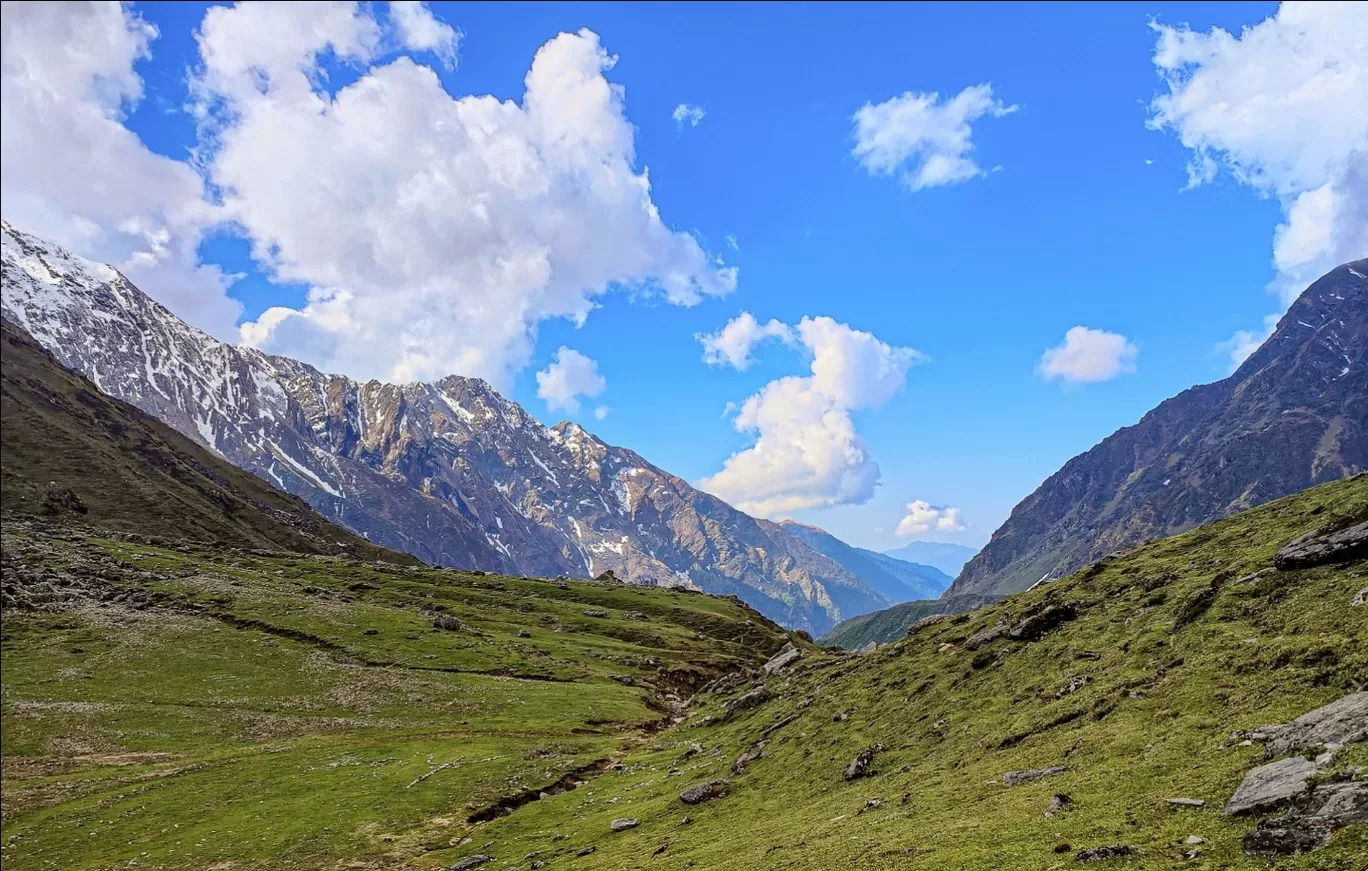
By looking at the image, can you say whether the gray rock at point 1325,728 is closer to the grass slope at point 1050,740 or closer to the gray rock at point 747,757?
the grass slope at point 1050,740

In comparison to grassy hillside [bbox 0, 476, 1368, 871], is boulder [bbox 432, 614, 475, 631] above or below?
above

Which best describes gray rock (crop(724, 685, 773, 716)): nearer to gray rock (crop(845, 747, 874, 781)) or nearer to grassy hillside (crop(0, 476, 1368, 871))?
grassy hillside (crop(0, 476, 1368, 871))

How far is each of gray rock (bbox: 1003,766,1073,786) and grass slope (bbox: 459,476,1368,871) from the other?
46 centimetres

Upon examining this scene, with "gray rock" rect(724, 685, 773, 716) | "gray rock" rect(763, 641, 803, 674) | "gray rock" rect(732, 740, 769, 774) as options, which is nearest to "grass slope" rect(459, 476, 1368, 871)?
"gray rock" rect(732, 740, 769, 774)

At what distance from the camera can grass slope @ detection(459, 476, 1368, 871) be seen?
21844 millimetres

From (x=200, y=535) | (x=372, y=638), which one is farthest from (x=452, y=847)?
(x=200, y=535)

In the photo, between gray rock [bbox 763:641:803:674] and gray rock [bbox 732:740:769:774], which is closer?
gray rock [bbox 732:740:769:774]

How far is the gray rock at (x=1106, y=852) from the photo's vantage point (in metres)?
18.6

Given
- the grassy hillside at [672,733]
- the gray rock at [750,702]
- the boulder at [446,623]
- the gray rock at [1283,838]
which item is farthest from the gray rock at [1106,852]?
the boulder at [446,623]

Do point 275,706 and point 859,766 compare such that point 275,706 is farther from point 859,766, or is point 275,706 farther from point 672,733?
point 859,766

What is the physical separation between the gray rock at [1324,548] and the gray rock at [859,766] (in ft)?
78.9

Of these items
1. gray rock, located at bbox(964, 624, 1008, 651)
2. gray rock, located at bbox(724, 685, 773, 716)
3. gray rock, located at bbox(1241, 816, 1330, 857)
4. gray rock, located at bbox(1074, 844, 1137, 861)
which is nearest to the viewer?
gray rock, located at bbox(1241, 816, 1330, 857)

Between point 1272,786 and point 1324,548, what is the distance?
78.1ft

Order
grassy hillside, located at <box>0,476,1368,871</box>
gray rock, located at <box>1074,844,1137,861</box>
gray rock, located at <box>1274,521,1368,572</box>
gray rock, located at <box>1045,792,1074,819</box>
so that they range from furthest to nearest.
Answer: gray rock, located at <box>1274,521,1368,572</box>
grassy hillside, located at <box>0,476,1368,871</box>
gray rock, located at <box>1045,792,1074,819</box>
gray rock, located at <box>1074,844,1137,861</box>
